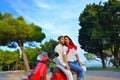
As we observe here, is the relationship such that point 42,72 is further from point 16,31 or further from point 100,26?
point 100,26

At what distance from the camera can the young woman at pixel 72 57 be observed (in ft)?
17.6

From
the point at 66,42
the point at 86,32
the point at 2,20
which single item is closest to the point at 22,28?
the point at 2,20

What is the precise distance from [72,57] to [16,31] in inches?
682

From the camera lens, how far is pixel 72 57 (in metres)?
5.52

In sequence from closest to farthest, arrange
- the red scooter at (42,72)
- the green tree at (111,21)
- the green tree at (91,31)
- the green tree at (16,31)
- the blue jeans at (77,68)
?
1. the red scooter at (42,72)
2. the blue jeans at (77,68)
3. the green tree at (16,31)
4. the green tree at (111,21)
5. the green tree at (91,31)

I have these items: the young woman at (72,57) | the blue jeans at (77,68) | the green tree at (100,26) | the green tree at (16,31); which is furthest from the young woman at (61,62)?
the green tree at (100,26)

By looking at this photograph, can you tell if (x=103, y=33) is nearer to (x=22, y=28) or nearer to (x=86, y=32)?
(x=86, y=32)

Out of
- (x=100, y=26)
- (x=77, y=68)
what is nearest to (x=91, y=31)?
(x=100, y=26)

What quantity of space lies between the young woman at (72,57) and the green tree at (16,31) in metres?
17.0

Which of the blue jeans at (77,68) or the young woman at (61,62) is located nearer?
the young woman at (61,62)

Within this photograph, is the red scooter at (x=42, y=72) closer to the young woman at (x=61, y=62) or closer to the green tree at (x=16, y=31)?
the young woman at (x=61, y=62)

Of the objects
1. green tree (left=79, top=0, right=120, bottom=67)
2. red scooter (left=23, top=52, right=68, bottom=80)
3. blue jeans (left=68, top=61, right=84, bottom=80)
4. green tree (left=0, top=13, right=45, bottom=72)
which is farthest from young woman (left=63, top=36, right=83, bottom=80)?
green tree (left=79, top=0, right=120, bottom=67)

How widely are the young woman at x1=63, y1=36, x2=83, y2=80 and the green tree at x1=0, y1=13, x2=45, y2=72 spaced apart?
17014 millimetres

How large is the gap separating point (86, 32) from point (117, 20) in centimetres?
348
